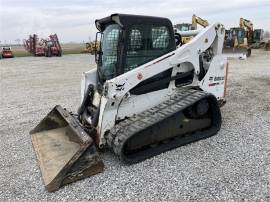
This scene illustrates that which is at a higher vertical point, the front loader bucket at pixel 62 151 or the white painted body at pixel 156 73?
the white painted body at pixel 156 73

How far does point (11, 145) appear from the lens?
215 inches

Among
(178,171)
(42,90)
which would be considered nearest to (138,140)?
(178,171)

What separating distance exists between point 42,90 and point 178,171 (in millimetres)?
8008

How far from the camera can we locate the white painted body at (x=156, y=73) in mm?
4617

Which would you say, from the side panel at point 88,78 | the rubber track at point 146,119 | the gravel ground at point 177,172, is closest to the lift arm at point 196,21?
the gravel ground at point 177,172

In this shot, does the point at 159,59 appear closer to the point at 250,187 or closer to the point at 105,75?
the point at 105,75

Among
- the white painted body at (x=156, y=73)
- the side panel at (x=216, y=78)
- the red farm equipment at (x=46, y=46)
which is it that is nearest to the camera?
the white painted body at (x=156, y=73)

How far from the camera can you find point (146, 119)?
4629mm

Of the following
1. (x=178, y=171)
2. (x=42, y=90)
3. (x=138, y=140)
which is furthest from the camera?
(x=42, y=90)

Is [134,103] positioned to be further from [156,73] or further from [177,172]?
[177,172]

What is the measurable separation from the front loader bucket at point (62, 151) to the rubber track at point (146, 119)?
13.9 inches

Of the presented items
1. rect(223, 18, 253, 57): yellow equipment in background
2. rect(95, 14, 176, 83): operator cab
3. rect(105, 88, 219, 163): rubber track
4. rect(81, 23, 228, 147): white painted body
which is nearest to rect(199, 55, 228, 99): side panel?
rect(81, 23, 228, 147): white painted body

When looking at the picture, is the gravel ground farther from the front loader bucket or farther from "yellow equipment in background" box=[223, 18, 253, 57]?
"yellow equipment in background" box=[223, 18, 253, 57]

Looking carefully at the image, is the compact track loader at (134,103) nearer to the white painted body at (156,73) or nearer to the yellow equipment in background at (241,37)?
the white painted body at (156,73)
